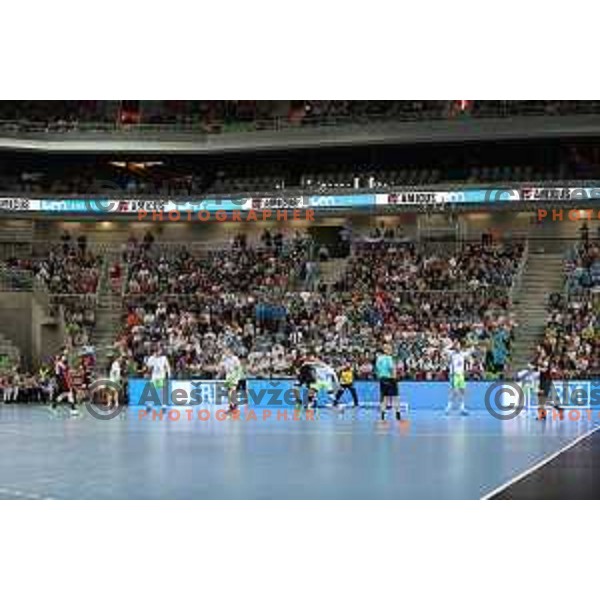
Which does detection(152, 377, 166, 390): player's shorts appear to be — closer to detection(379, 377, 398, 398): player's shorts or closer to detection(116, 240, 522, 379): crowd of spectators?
detection(116, 240, 522, 379): crowd of spectators

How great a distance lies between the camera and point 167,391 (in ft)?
100

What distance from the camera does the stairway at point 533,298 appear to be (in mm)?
31719

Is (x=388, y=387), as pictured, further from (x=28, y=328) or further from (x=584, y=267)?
(x=28, y=328)

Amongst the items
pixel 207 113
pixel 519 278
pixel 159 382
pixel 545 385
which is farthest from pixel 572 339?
pixel 207 113

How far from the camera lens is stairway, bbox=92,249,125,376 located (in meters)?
36.5

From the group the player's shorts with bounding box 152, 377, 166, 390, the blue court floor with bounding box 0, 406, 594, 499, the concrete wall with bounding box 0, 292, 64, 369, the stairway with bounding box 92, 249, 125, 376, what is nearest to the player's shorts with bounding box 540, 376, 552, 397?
the blue court floor with bounding box 0, 406, 594, 499

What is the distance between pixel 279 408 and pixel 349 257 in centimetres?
1120

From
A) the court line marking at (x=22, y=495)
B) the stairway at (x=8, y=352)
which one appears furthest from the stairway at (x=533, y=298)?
the court line marking at (x=22, y=495)

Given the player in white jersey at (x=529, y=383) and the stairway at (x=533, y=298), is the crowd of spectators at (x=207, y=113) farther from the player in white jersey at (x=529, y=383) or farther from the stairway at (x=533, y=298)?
the player in white jersey at (x=529, y=383)

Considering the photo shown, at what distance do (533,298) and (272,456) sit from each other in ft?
68.7

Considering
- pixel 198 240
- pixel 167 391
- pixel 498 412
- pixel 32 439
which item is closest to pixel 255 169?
pixel 198 240

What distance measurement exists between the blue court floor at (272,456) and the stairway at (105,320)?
37.4 feet

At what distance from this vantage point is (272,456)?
51.6ft
